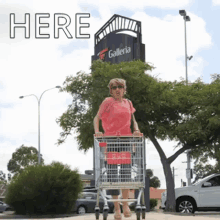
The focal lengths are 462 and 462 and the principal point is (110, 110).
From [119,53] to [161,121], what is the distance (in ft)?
67.6

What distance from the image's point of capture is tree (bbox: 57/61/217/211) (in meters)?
22.1

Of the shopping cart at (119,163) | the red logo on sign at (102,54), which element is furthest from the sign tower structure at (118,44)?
the shopping cart at (119,163)

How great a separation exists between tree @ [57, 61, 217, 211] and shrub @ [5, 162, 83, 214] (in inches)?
252

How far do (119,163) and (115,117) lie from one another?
978 millimetres

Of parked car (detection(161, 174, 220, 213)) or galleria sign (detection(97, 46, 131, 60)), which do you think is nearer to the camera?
parked car (detection(161, 174, 220, 213))

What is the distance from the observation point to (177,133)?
22906 millimetres

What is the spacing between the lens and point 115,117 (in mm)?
8992

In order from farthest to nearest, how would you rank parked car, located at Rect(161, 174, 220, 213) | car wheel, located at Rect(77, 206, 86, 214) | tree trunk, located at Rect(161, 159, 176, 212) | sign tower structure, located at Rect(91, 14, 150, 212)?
sign tower structure, located at Rect(91, 14, 150, 212), tree trunk, located at Rect(161, 159, 176, 212), car wheel, located at Rect(77, 206, 86, 214), parked car, located at Rect(161, 174, 220, 213)

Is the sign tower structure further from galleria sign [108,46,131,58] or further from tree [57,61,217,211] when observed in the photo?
tree [57,61,217,211]

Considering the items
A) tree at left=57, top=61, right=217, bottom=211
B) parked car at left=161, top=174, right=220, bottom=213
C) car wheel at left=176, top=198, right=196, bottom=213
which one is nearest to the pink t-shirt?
parked car at left=161, top=174, right=220, bottom=213

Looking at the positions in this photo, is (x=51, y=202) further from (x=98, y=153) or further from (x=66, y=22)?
(x=66, y=22)

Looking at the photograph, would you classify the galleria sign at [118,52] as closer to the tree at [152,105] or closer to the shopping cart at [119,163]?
the tree at [152,105]

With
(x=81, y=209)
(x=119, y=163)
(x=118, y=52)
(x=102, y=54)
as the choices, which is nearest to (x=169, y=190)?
(x=81, y=209)

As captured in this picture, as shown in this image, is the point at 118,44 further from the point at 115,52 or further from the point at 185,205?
the point at 185,205
